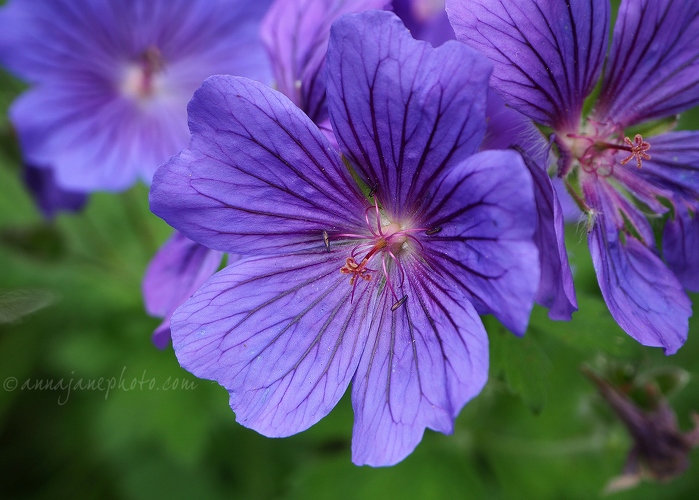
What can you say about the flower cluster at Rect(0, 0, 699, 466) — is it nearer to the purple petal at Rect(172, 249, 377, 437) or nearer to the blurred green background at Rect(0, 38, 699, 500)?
the purple petal at Rect(172, 249, 377, 437)

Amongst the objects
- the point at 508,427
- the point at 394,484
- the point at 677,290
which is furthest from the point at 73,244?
the point at 677,290

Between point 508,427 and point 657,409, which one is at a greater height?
point 657,409

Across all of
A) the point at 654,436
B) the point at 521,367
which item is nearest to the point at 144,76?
the point at 521,367

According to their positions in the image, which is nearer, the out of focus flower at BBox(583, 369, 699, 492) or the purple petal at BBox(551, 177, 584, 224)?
the purple petal at BBox(551, 177, 584, 224)

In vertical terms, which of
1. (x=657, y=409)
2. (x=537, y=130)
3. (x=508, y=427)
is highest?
(x=537, y=130)

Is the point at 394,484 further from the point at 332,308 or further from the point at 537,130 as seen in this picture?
the point at 537,130

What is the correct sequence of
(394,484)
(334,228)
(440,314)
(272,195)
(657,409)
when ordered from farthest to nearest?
(394,484), (657,409), (334,228), (272,195), (440,314)

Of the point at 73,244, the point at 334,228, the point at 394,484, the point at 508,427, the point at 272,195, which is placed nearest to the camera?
the point at 272,195

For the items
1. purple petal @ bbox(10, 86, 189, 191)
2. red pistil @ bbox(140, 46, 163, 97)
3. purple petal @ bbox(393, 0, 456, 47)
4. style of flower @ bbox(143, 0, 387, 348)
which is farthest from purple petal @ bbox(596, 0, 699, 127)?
red pistil @ bbox(140, 46, 163, 97)
